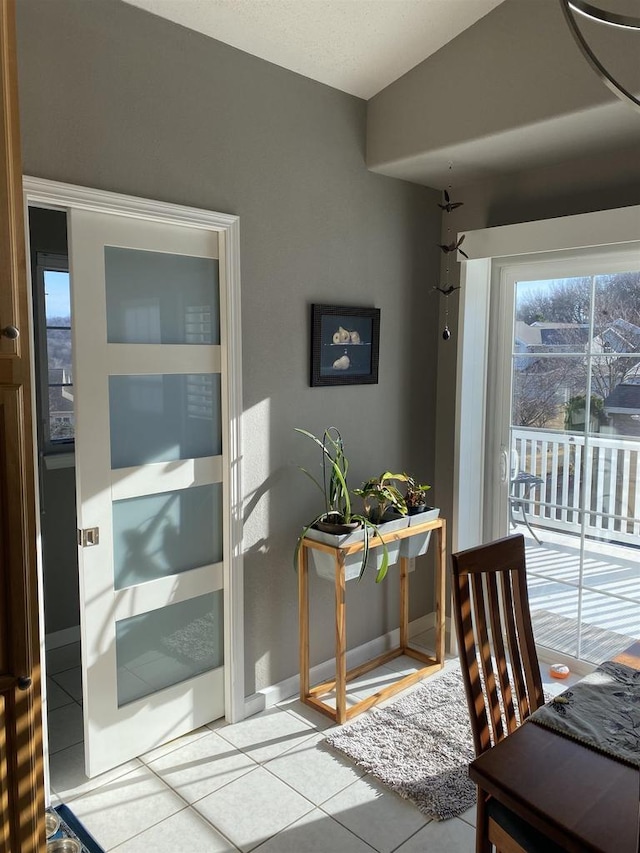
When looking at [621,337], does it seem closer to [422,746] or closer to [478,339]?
[478,339]

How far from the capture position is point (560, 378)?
3.28m

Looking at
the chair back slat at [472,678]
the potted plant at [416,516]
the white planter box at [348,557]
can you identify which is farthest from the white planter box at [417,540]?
the chair back slat at [472,678]

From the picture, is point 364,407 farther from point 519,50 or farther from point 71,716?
point 71,716

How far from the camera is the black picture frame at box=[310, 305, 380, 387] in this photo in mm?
3062

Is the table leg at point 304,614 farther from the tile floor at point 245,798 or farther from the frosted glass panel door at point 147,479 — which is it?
the frosted glass panel door at point 147,479

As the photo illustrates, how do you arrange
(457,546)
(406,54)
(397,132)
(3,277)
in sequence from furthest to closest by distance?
(457,546), (397,132), (406,54), (3,277)

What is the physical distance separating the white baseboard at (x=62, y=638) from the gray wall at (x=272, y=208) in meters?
1.23

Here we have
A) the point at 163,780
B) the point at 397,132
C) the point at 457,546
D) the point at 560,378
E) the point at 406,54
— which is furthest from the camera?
the point at 457,546

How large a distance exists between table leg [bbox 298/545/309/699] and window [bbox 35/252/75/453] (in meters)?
1.33

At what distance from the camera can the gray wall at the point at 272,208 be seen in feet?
7.29

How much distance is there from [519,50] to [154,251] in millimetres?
1574

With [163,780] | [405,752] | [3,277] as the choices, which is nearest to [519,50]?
[3,277]

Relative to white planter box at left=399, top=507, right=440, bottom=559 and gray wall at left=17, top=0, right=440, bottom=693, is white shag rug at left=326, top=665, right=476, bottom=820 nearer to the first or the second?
gray wall at left=17, top=0, right=440, bottom=693

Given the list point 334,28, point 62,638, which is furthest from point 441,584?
point 334,28
